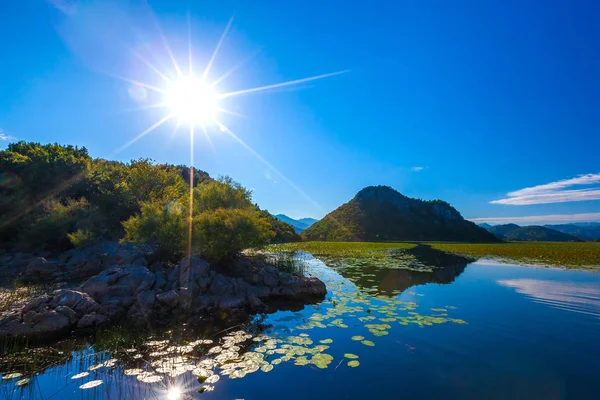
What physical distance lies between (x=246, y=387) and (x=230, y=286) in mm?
8351

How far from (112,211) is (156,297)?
89.5 feet

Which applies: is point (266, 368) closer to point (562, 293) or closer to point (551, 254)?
point (562, 293)

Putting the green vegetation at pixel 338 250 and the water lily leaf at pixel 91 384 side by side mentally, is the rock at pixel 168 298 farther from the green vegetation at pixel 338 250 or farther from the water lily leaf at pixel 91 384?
the green vegetation at pixel 338 250

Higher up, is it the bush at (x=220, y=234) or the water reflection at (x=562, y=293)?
the bush at (x=220, y=234)

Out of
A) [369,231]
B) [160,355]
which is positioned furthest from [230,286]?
[369,231]

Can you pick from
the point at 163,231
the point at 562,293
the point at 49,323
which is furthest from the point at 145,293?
the point at 562,293

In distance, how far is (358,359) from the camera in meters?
7.70

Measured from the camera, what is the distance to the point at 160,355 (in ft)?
25.8

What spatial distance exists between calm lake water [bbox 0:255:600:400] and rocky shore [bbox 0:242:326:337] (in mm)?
2032

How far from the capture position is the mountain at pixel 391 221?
102 meters

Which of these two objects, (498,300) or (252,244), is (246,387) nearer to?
(252,244)

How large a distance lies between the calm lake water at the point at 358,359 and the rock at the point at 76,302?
2517 mm

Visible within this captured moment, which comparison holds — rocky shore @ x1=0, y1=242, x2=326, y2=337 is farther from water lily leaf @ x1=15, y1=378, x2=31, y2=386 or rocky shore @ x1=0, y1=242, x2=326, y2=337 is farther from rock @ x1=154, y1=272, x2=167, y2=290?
water lily leaf @ x1=15, y1=378, x2=31, y2=386

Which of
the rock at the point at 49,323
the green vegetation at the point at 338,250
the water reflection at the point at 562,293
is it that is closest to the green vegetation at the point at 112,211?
the rock at the point at 49,323
